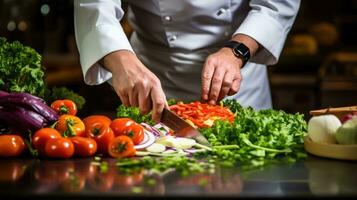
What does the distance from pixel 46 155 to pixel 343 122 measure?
84 centimetres

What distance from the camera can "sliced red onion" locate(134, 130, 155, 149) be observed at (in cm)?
201

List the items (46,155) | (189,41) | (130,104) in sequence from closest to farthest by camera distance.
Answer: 1. (46,155)
2. (130,104)
3. (189,41)

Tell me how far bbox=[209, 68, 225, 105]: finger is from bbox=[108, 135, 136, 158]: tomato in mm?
507

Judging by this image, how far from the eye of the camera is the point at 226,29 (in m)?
2.92

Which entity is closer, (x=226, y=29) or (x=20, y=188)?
(x=20, y=188)

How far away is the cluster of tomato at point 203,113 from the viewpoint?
2279mm

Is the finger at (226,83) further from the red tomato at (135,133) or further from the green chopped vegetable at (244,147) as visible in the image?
the red tomato at (135,133)

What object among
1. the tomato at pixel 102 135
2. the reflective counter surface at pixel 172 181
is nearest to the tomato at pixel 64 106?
the tomato at pixel 102 135

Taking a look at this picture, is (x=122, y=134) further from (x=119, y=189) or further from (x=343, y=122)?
(x=343, y=122)

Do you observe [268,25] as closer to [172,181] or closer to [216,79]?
[216,79]

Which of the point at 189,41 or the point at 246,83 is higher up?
the point at 189,41

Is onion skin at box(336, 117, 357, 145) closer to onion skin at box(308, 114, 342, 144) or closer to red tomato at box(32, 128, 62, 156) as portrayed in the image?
onion skin at box(308, 114, 342, 144)

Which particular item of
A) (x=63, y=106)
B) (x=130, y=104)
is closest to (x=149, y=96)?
(x=130, y=104)

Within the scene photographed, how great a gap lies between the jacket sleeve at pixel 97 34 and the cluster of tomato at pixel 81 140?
14.8 inches
